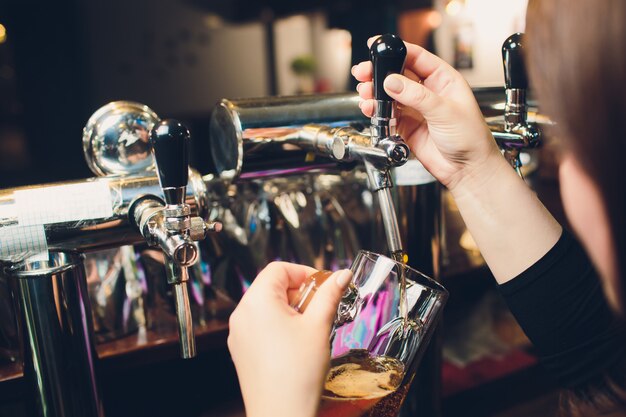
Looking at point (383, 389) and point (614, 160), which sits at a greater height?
point (614, 160)

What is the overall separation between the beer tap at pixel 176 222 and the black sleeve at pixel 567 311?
1.76ft

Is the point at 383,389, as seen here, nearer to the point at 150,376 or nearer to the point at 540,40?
the point at 540,40

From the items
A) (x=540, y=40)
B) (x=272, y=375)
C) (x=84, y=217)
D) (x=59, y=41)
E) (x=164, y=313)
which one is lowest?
(x=164, y=313)

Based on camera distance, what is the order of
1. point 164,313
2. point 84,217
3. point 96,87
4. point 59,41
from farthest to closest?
point 96,87 < point 59,41 < point 164,313 < point 84,217

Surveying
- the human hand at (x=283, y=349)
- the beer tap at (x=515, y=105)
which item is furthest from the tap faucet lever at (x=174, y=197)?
the beer tap at (x=515, y=105)

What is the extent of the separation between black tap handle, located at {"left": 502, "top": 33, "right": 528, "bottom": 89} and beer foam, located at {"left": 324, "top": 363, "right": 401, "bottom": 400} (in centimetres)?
53

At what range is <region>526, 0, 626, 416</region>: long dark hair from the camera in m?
0.55

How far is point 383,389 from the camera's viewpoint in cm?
72

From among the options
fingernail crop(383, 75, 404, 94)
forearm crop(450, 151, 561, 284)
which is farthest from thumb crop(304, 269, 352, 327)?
forearm crop(450, 151, 561, 284)

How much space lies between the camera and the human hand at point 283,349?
2.15 ft

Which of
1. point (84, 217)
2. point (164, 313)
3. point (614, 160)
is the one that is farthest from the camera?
point (164, 313)

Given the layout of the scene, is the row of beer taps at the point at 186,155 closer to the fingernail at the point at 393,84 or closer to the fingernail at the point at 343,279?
the fingernail at the point at 393,84

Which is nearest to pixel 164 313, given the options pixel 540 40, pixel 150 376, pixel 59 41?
pixel 150 376

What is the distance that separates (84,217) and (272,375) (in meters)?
0.40
